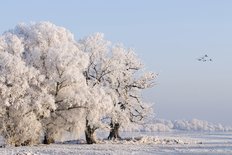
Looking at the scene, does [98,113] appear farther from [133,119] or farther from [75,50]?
[133,119]

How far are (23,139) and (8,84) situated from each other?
5.35 m

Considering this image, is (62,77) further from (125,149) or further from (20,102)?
(125,149)

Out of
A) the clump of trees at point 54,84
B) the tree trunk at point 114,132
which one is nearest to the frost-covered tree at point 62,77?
the clump of trees at point 54,84

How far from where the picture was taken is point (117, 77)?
65.4 metres

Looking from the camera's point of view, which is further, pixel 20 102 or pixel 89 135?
pixel 89 135

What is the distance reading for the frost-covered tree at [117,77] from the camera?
6334 centimetres

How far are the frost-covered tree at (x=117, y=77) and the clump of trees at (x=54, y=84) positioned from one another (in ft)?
0.36

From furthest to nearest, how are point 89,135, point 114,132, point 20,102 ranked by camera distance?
point 114,132, point 89,135, point 20,102

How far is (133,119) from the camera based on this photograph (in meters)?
69.7

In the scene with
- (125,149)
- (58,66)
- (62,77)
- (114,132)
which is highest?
(58,66)

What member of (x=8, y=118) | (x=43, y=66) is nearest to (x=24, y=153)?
(x=8, y=118)

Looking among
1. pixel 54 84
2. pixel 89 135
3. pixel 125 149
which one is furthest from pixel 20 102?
pixel 89 135

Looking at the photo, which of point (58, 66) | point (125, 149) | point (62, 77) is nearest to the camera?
point (125, 149)

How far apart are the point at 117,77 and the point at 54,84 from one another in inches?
441
